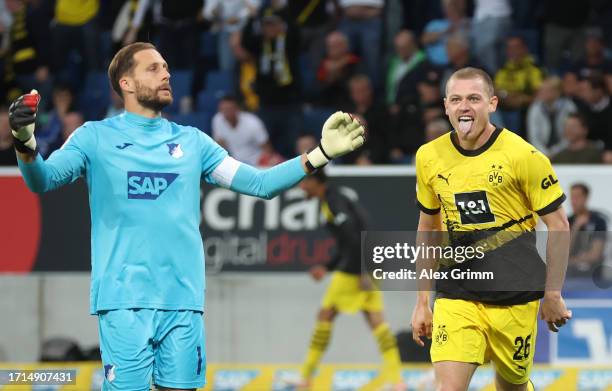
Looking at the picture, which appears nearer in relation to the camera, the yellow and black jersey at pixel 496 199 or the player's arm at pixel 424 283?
the yellow and black jersey at pixel 496 199

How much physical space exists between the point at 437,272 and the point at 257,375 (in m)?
5.28

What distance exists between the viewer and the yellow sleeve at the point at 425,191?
724 cm

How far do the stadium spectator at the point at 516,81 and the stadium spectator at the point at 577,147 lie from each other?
3.58 ft

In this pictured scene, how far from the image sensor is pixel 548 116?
13.7 meters

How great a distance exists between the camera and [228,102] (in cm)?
1411

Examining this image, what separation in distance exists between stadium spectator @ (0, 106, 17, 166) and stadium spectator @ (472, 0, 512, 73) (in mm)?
5378

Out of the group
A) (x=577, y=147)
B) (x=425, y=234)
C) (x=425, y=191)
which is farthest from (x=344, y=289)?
(x=425, y=191)

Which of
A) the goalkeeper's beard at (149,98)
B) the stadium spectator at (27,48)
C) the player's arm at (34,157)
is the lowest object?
the player's arm at (34,157)

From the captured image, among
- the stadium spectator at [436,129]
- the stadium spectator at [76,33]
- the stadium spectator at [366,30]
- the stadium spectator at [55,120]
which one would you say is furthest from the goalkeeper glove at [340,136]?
the stadium spectator at [76,33]

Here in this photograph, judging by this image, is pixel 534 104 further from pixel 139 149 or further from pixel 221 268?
pixel 139 149

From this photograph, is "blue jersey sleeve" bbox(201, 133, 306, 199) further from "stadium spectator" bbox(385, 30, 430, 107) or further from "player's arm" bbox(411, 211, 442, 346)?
"stadium spectator" bbox(385, 30, 430, 107)

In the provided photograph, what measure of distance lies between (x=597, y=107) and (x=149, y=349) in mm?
8589

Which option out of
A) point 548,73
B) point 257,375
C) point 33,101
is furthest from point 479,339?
point 548,73

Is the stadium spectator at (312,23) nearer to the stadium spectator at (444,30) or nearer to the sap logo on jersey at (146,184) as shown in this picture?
the stadium spectator at (444,30)
